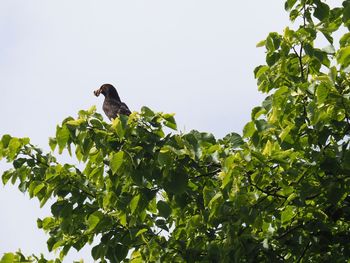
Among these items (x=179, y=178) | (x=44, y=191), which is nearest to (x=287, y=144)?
(x=179, y=178)

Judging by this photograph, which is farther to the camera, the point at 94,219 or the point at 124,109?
the point at 124,109

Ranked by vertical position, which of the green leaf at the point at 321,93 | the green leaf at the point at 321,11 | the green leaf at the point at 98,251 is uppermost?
the green leaf at the point at 321,11

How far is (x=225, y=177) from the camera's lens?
536 centimetres

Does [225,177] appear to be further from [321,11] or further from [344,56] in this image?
[321,11]

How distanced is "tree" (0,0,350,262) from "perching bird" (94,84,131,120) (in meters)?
6.27

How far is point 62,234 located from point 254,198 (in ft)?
7.37

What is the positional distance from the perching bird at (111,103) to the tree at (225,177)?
627cm

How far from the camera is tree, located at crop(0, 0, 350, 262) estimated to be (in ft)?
18.9

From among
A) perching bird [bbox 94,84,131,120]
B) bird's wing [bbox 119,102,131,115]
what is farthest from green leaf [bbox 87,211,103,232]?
bird's wing [bbox 119,102,131,115]

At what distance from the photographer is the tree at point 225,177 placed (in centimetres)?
575

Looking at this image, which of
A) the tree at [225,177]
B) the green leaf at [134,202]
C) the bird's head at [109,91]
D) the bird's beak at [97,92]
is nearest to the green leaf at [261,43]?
the tree at [225,177]

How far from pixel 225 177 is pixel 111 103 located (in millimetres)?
8768

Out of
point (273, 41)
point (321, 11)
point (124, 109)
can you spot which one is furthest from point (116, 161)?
point (124, 109)

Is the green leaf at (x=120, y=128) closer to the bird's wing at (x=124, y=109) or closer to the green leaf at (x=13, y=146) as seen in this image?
the green leaf at (x=13, y=146)
